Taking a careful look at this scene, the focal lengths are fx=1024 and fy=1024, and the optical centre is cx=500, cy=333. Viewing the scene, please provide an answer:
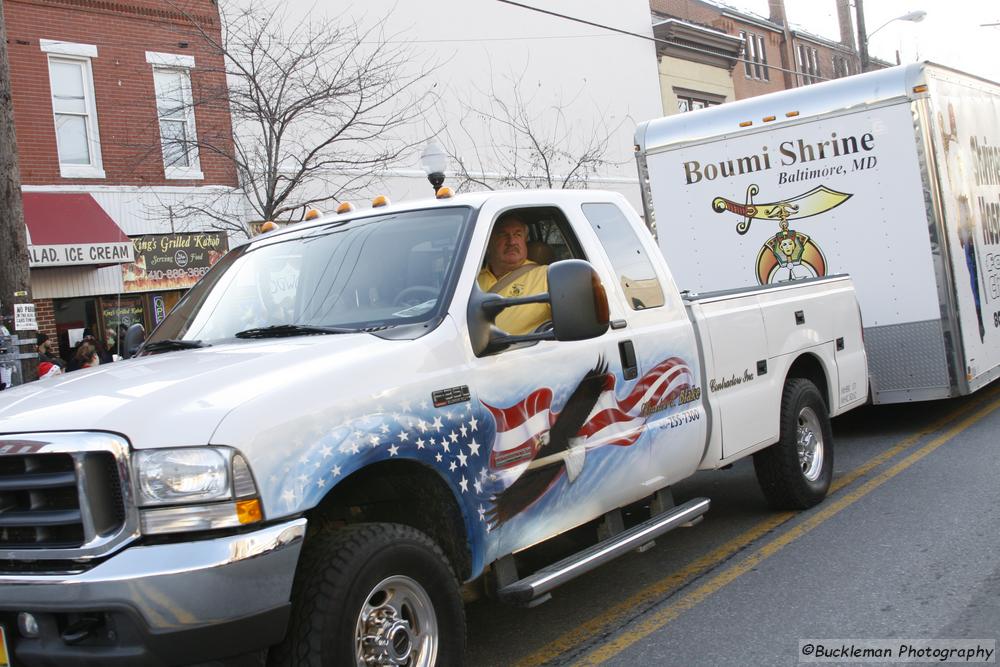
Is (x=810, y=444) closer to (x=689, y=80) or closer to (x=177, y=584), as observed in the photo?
(x=177, y=584)

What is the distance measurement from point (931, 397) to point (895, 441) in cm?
49

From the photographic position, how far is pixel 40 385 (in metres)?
3.91

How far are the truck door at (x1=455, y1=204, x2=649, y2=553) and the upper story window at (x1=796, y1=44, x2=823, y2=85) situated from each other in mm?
41592

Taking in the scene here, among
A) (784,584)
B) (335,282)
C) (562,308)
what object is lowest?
(784,584)

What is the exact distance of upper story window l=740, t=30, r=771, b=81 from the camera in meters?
38.3

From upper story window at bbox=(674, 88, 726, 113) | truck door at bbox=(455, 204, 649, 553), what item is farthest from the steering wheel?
upper story window at bbox=(674, 88, 726, 113)

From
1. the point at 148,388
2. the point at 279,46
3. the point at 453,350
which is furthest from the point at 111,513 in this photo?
the point at 279,46

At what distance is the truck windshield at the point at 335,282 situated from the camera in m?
4.25

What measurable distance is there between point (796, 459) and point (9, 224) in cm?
726

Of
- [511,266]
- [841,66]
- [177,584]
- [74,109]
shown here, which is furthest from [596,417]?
[841,66]

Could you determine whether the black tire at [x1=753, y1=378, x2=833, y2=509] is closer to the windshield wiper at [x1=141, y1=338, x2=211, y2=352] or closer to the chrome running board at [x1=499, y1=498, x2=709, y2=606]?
the chrome running board at [x1=499, y1=498, x2=709, y2=606]

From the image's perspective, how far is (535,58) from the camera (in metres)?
25.7

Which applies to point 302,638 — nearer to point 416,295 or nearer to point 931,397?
point 416,295

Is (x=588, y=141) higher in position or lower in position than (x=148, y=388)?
higher
